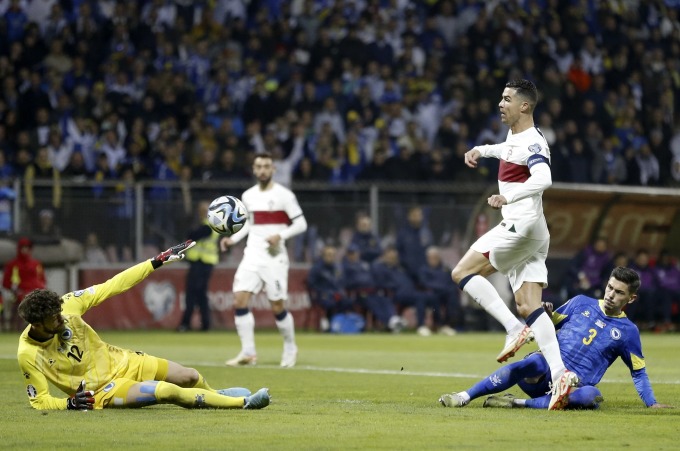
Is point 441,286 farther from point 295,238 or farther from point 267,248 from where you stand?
point 267,248

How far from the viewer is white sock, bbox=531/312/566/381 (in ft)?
30.3

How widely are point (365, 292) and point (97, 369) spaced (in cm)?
1404

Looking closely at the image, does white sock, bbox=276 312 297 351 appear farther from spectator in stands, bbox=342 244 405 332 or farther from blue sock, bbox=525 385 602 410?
spectator in stands, bbox=342 244 405 332

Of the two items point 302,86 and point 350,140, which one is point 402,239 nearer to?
point 350,140

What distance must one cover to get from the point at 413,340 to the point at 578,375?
1063cm

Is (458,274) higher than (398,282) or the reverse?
higher

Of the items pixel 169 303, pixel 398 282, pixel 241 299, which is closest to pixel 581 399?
pixel 241 299

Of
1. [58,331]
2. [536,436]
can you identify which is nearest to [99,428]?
[58,331]

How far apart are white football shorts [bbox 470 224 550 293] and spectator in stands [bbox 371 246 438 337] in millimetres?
12423

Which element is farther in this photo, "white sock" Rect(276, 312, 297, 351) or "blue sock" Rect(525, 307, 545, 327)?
"white sock" Rect(276, 312, 297, 351)

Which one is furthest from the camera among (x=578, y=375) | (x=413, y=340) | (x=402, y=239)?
(x=402, y=239)

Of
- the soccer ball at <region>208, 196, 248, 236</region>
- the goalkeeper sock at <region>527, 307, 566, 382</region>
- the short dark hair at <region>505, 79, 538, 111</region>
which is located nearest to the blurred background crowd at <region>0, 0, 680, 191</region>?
the soccer ball at <region>208, 196, 248, 236</region>

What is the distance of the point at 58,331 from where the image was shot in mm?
8742

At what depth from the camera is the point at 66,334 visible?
8.82 metres
